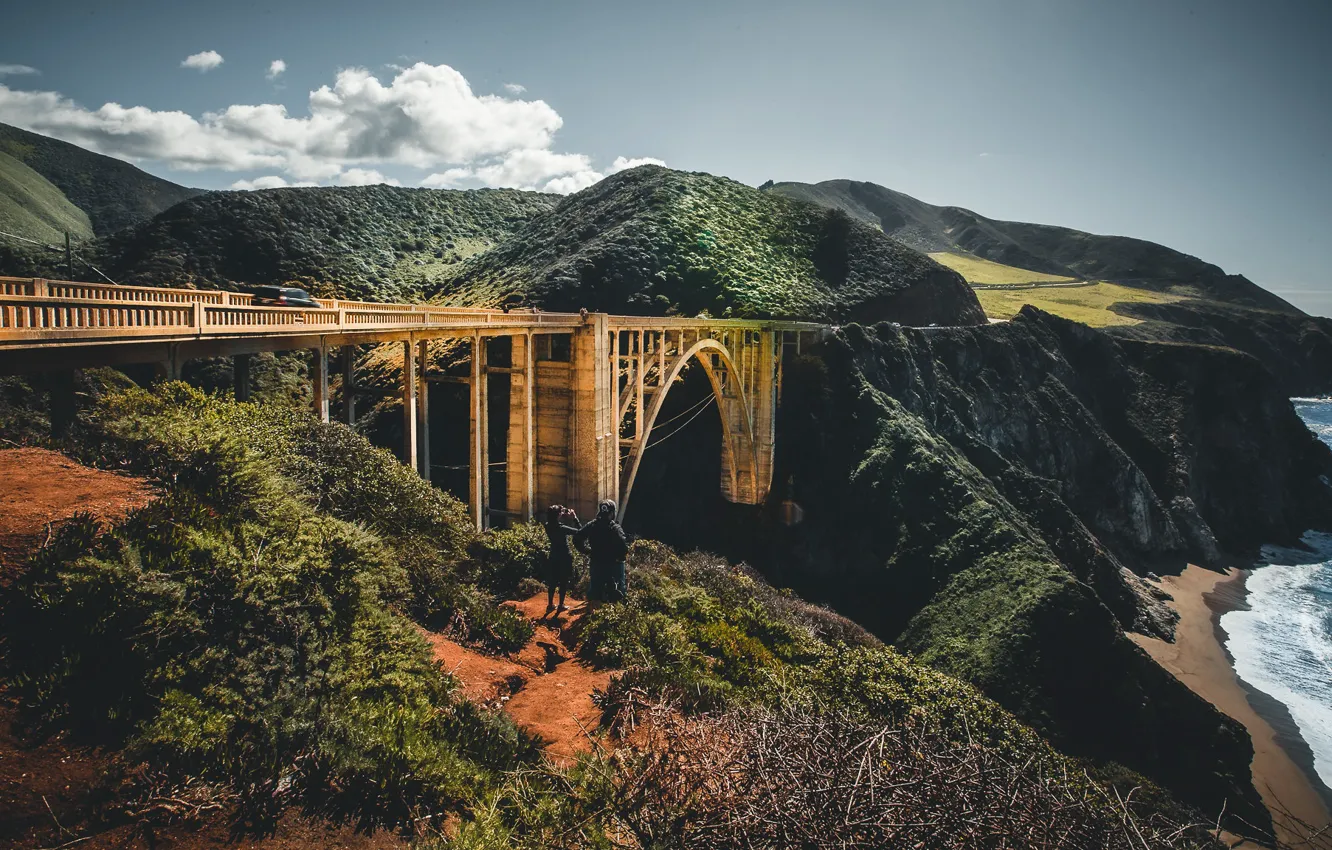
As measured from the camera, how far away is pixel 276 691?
5.12 m

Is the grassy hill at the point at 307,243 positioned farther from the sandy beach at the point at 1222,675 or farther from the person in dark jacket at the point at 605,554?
the sandy beach at the point at 1222,675

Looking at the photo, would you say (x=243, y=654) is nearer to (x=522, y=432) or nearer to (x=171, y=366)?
(x=171, y=366)

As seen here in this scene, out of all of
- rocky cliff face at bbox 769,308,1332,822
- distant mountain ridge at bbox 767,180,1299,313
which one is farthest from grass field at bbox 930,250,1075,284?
rocky cliff face at bbox 769,308,1332,822

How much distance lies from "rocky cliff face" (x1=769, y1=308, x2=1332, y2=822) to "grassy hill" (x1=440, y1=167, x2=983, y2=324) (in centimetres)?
676

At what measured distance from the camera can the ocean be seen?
2391 cm

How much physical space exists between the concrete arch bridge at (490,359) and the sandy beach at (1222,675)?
1546 cm

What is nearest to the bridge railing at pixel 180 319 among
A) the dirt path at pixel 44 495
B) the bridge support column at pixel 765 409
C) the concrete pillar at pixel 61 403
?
the concrete pillar at pixel 61 403

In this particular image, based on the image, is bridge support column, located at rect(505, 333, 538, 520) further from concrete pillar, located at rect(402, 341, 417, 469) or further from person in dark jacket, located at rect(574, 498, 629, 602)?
person in dark jacket, located at rect(574, 498, 629, 602)

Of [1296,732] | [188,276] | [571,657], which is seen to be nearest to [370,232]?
[188,276]

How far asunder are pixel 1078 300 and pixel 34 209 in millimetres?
116927

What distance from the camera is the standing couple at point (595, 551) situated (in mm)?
10453

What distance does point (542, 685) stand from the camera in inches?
325

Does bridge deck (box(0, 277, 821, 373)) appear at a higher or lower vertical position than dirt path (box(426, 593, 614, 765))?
higher

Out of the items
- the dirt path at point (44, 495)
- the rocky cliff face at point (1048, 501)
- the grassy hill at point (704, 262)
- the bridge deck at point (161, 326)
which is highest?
the grassy hill at point (704, 262)
